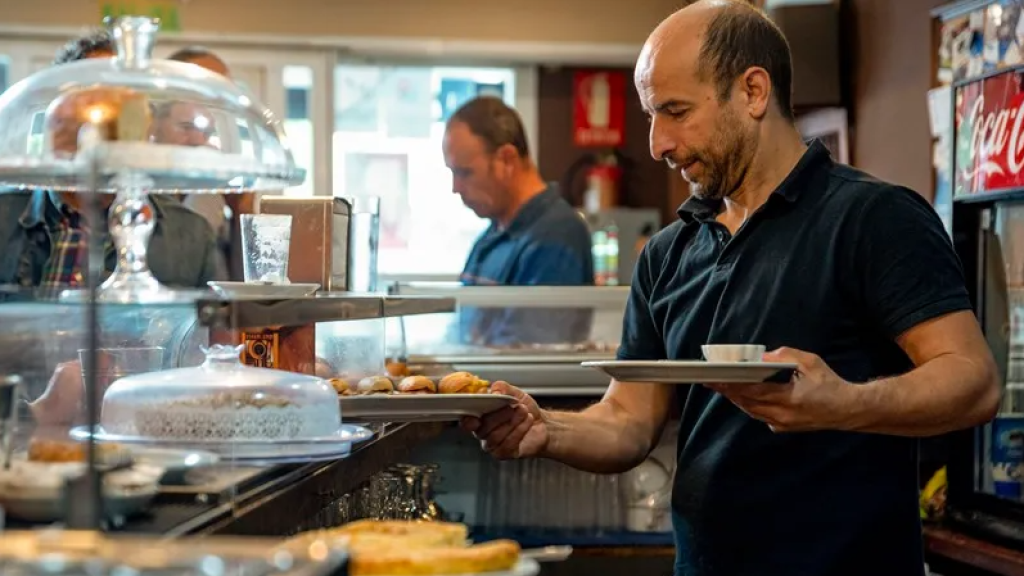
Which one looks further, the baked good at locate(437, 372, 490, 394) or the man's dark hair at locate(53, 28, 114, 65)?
the man's dark hair at locate(53, 28, 114, 65)

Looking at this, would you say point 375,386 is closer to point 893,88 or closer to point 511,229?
point 511,229

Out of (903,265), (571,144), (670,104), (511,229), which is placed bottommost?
(903,265)

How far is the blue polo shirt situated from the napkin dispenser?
1461mm

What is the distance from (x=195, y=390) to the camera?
5.56 feet

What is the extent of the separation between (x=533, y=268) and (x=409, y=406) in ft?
7.68

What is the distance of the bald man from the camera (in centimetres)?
215

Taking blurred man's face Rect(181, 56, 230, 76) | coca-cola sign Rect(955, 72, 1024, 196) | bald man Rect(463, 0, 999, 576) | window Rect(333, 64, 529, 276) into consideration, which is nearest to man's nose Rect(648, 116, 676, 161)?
bald man Rect(463, 0, 999, 576)

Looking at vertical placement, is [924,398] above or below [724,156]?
below

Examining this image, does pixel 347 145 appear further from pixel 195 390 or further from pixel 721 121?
pixel 195 390

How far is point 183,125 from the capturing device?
1680 millimetres

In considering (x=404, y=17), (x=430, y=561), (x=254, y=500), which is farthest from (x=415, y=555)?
(x=404, y=17)

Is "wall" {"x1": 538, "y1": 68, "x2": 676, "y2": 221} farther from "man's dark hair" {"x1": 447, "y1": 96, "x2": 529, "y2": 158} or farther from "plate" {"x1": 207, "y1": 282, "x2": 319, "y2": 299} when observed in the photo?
"plate" {"x1": 207, "y1": 282, "x2": 319, "y2": 299}

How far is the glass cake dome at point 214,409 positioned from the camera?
1.67 meters

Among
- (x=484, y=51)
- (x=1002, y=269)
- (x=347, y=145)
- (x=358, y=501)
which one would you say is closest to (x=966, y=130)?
(x=1002, y=269)
